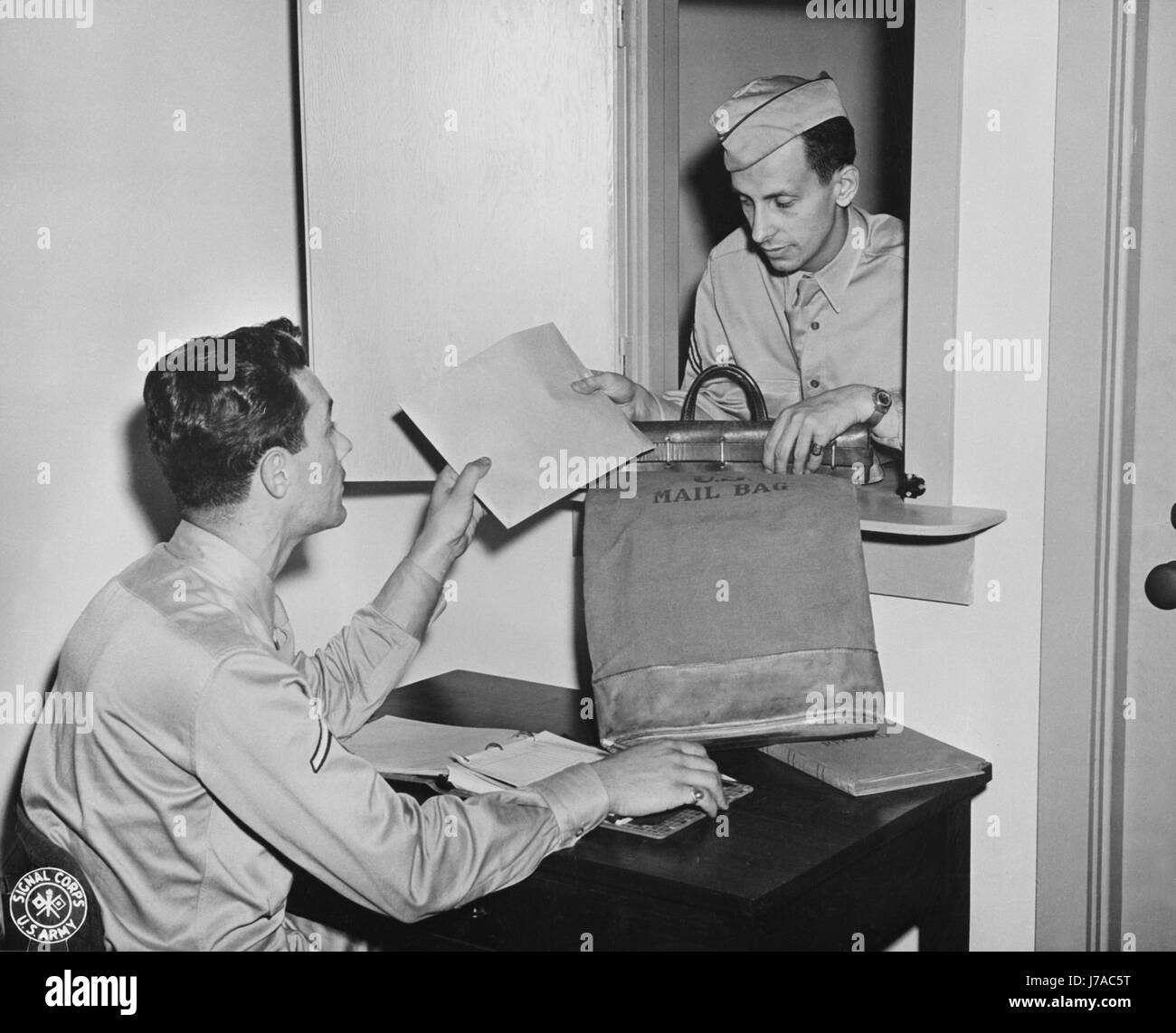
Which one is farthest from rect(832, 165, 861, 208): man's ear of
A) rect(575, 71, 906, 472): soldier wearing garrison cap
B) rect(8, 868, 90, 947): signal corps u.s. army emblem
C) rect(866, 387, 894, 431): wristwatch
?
rect(8, 868, 90, 947): signal corps u.s. army emblem

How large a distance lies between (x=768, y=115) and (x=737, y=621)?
815 mm

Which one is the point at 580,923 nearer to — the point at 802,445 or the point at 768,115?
the point at 802,445

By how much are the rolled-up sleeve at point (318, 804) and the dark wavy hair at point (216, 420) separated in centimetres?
23

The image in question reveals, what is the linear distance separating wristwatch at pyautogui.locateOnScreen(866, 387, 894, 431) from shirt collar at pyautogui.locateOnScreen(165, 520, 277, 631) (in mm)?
830

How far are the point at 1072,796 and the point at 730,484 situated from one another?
1.92 feet

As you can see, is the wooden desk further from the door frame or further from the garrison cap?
the garrison cap

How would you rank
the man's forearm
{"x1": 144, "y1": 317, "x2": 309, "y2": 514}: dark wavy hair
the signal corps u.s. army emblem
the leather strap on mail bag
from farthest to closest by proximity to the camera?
the man's forearm
the leather strap on mail bag
{"x1": 144, "y1": 317, "x2": 309, "y2": 514}: dark wavy hair
the signal corps u.s. army emblem

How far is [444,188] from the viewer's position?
178 centimetres

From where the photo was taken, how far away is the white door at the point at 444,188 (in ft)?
5.64

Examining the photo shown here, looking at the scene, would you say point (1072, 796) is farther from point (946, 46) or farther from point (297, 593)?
point (297, 593)

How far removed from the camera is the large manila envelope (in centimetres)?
160
